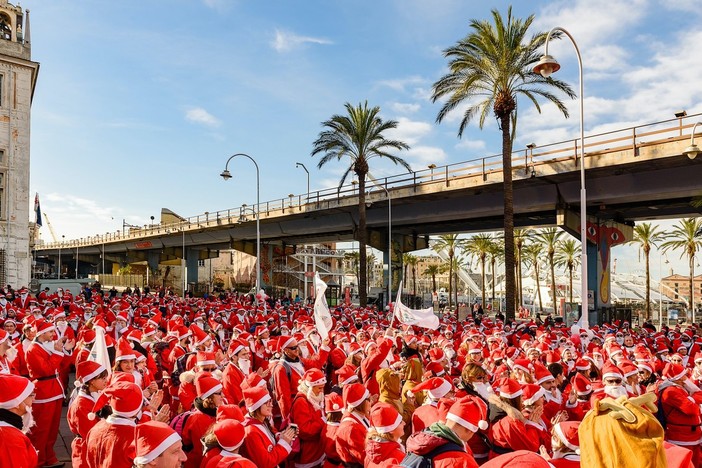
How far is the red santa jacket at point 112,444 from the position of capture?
4.21 m

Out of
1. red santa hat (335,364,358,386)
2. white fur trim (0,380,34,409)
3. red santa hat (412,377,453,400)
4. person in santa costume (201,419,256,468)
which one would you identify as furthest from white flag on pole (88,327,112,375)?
red santa hat (412,377,453,400)

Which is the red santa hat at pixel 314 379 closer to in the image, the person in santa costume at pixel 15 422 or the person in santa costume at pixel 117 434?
the person in santa costume at pixel 117 434

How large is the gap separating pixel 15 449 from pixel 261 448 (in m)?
1.81

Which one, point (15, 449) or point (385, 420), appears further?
point (385, 420)

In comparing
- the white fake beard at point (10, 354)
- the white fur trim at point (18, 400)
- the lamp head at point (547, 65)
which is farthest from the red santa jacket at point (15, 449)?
the lamp head at point (547, 65)

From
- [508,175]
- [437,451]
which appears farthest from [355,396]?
[508,175]

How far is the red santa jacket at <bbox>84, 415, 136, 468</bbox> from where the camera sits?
421 cm

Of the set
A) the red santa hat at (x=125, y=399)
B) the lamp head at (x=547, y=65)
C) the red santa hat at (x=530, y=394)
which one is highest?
the lamp head at (x=547, y=65)

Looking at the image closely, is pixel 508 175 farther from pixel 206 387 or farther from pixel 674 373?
pixel 206 387

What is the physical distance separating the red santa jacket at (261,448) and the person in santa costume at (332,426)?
2.24ft

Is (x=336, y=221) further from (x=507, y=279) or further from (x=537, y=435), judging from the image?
(x=537, y=435)

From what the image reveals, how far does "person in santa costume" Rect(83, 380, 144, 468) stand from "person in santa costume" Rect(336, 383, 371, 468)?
183cm

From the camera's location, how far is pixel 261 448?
4.41 metres

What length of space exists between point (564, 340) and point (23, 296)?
67.2 ft
